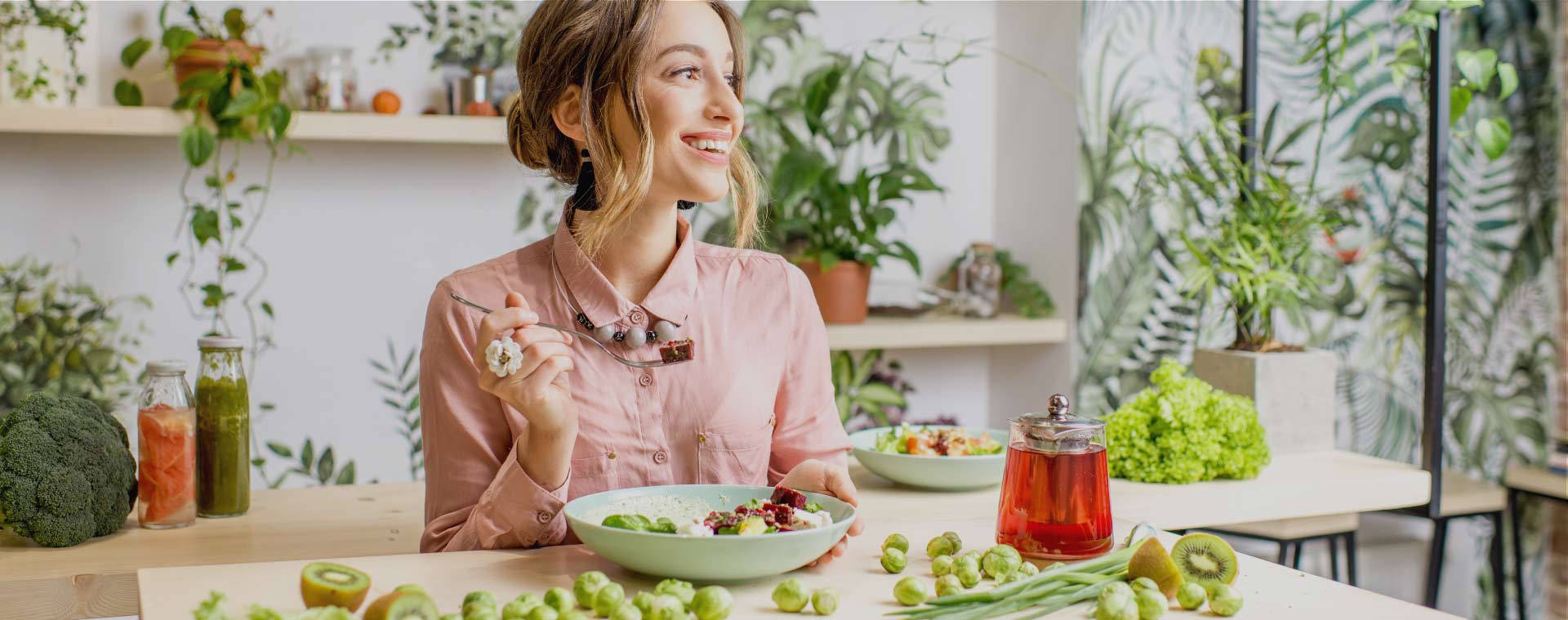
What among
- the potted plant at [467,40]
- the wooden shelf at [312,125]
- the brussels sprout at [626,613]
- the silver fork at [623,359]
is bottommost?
the brussels sprout at [626,613]

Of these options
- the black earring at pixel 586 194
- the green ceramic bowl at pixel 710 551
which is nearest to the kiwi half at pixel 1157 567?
the green ceramic bowl at pixel 710 551

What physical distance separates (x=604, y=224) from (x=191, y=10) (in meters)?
2.07

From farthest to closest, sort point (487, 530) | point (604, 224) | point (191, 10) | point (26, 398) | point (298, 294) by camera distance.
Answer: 1. point (298, 294)
2. point (191, 10)
3. point (26, 398)
4. point (604, 224)
5. point (487, 530)

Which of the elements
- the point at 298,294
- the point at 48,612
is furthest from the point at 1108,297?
the point at 48,612

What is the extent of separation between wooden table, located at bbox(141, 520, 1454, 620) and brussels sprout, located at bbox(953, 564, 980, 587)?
0.02m

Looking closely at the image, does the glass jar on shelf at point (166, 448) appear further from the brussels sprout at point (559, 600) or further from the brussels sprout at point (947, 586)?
the brussels sprout at point (947, 586)

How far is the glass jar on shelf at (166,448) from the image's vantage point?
1757 millimetres

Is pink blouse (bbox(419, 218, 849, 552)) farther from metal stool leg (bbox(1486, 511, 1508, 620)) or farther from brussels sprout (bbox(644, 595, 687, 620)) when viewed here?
metal stool leg (bbox(1486, 511, 1508, 620))

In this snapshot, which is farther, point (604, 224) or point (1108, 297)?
point (1108, 297)

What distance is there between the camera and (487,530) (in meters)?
1.32

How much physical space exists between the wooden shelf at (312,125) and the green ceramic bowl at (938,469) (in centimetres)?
173

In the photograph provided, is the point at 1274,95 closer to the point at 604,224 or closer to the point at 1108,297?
the point at 1108,297

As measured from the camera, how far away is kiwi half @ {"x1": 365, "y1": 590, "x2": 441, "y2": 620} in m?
0.92

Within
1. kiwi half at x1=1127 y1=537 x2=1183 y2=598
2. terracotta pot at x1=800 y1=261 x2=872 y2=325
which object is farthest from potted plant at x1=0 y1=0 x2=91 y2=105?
kiwi half at x1=1127 y1=537 x2=1183 y2=598
